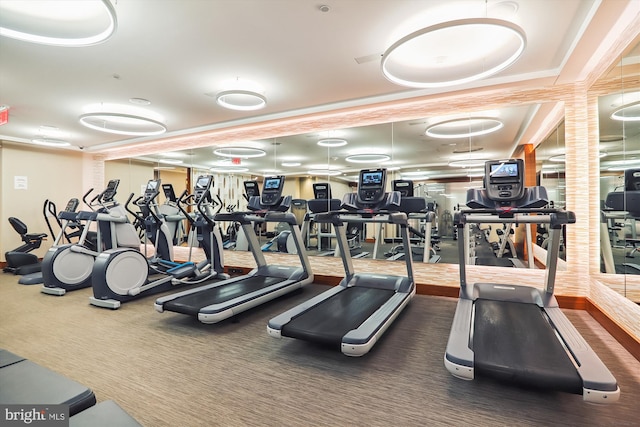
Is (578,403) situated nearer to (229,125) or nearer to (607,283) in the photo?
(607,283)

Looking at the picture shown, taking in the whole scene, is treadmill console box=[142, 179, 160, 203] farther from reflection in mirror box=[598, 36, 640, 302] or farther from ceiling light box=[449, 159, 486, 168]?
reflection in mirror box=[598, 36, 640, 302]

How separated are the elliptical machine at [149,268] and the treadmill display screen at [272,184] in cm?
89

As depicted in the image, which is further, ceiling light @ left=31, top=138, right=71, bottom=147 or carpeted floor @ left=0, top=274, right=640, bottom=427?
ceiling light @ left=31, top=138, right=71, bottom=147

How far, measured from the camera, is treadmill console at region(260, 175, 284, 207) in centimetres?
432

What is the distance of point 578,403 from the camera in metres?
1.91

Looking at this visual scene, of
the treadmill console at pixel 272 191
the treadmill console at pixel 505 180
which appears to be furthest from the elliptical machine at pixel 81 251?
the treadmill console at pixel 505 180

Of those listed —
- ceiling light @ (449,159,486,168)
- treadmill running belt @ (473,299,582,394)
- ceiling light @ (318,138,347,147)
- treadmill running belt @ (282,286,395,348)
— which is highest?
ceiling light @ (318,138,347,147)

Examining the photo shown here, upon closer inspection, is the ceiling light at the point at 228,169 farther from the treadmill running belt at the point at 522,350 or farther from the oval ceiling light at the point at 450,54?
the treadmill running belt at the point at 522,350

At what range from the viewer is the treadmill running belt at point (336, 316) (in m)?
2.53

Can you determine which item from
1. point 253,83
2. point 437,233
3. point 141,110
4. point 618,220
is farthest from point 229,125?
point 618,220

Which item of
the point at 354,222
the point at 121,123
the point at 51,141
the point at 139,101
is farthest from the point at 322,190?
the point at 51,141

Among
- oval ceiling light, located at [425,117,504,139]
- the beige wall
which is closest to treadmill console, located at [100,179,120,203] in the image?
the beige wall

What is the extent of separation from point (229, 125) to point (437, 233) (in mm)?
4461

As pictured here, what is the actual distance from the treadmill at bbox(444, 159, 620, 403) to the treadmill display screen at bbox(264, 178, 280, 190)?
7.91ft
